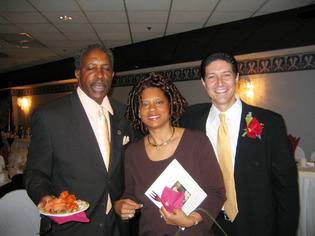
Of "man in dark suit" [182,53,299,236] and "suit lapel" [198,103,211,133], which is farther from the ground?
"suit lapel" [198,103,211,133]

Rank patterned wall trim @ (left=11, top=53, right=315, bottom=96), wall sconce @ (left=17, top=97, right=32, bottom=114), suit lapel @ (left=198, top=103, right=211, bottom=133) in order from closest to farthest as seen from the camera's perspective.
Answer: suit lapel @ (left=198, top=103, right=211, bottom=133) → patterned wall trim @ (left=11, top=53, right=315, bottom=96) → wall sconce @ (left=17, top=97, right=32, bottom=114)

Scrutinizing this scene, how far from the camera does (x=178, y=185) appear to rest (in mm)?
1702

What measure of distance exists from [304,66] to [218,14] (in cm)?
328

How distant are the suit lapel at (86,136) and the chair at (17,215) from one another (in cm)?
106

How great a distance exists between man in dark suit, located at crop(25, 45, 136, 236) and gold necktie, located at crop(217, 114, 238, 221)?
0.71 m

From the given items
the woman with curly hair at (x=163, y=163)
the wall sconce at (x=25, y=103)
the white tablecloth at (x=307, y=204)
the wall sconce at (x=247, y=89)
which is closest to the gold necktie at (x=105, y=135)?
the woman with curly hair at (x=163, y=163)

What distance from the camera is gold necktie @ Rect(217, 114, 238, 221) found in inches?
75.0

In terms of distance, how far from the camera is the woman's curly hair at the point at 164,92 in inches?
77.7

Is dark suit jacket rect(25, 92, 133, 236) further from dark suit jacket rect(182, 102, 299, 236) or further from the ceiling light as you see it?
the ceiling light

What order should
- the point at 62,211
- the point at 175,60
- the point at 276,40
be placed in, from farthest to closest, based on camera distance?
1. the point at 175,60
2. the point at 276,40
3. the point at 62,211

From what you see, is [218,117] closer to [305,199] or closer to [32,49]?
[305,199]

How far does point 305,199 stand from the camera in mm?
4172

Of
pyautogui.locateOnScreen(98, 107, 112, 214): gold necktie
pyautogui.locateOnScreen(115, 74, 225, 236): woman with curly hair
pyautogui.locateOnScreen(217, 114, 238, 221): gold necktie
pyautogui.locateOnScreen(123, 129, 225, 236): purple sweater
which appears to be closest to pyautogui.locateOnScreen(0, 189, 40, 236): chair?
pyautogui.locateOnScreen(98, 107, 112, 214): gold necktie

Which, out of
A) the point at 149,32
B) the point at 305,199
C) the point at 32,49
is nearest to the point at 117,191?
the point at 305,199
